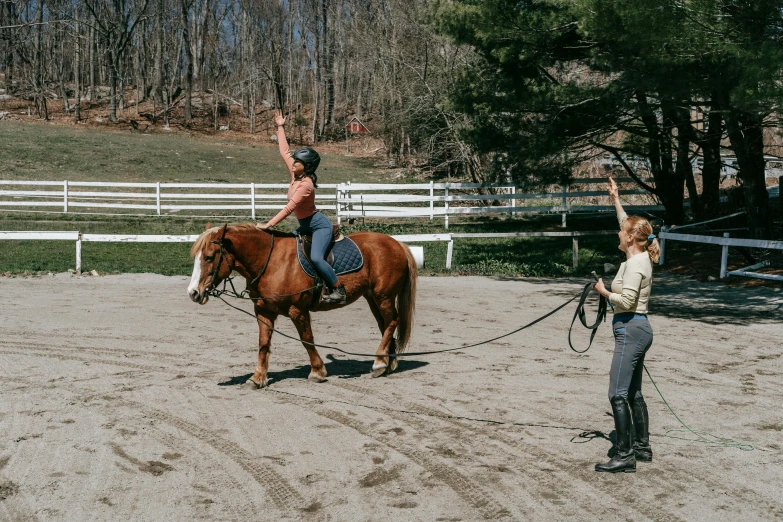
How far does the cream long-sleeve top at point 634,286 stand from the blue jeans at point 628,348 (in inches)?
3.4

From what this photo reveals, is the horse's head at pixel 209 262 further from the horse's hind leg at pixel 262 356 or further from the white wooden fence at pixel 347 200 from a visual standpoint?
the white wooden fence at pixel 347 200

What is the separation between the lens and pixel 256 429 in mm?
6914

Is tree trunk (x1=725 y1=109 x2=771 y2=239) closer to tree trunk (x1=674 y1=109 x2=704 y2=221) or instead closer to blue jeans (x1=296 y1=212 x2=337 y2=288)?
tree trunk (x1=674 y1=109 x2=704 y2=221)

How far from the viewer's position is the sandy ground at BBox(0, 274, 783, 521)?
535 centimetres

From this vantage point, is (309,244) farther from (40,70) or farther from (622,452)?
(40,70)

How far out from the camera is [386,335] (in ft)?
29.9

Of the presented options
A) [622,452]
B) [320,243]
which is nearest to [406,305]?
[320,243]

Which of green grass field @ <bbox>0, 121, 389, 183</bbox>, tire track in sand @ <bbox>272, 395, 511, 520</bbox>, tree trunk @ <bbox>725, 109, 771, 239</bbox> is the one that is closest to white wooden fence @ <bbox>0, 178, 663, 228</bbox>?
tree trunk @ <bbox>725, 109, 771, 239</bbox>

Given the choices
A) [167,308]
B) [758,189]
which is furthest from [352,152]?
[167,308]

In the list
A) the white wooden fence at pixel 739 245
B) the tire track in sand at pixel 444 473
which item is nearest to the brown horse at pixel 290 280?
the tire track in sand at pixel 444 473

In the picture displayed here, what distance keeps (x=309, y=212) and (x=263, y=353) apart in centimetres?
162

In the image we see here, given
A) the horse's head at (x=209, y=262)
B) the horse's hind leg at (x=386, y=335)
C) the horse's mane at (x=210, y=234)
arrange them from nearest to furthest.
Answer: the horse's head at (x=209, y=262)
the horse's mane at (x=210, y=234)
the horse's hind leg at (x=386, y=335)

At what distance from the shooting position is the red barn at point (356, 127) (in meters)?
59.6

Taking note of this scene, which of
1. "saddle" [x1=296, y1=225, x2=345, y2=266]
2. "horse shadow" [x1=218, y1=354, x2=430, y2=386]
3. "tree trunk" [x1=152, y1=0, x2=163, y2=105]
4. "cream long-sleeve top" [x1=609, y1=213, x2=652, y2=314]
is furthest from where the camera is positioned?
"tree trunk" [x1=152, y1=0, x2=163, y2=105]
